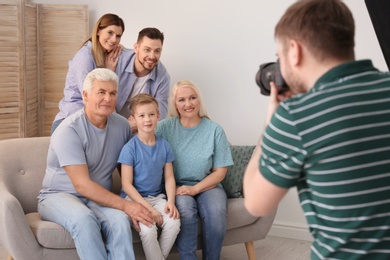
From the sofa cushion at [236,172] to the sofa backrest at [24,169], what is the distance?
3.19 ft

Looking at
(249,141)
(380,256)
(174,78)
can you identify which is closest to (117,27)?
(174,78)

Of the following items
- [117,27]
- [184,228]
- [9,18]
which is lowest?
[184,228]

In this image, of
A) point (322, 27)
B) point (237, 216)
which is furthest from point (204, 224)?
point (322, 27)

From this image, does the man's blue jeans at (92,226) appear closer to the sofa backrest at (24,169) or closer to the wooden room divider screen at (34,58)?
the sofa backrest at (24,169)

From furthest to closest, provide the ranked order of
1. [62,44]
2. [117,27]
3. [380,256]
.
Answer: [62,44] → [117,27] → [380,256]

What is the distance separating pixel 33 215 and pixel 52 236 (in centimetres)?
26

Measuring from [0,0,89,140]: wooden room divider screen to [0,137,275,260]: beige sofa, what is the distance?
925mm

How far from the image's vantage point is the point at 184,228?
291cm

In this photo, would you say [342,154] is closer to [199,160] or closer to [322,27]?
[322,27]

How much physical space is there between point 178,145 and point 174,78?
1.07 m

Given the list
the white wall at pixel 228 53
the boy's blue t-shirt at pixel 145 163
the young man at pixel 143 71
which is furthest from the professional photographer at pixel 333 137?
the white wall at pixel 228 53

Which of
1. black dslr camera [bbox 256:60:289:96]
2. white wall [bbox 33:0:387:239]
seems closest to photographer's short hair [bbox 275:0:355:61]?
black dslr camera [bbox 256:60:289:96]

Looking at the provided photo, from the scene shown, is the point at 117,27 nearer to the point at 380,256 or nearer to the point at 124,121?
the point at 124,121

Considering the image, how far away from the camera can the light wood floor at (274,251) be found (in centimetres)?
347
